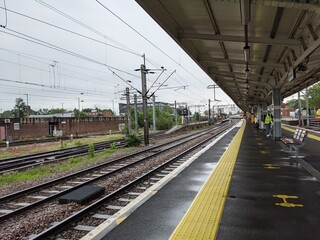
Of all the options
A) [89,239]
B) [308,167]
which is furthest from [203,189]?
[308,167]

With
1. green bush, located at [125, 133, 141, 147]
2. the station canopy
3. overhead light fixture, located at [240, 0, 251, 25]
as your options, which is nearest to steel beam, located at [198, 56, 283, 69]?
the station canopy

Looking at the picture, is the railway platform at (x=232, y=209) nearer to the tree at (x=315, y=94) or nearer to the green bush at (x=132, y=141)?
the green bush at (x=132, y=141)

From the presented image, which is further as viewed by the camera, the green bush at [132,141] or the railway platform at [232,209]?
the green bush at [132,141]

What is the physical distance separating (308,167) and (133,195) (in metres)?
5.37

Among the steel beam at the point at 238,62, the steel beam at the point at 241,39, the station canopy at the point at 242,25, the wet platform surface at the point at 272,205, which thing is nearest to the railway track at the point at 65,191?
the wet platform surface at the point at 272,205

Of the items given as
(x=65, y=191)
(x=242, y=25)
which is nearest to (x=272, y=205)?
(x=242, y=25)

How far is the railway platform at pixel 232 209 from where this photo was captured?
15.2 feet

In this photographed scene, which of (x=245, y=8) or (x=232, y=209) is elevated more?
(x=245, y=8)

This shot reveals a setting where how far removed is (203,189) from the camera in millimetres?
7238

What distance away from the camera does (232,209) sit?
18.6 feet

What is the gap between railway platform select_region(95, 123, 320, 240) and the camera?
4.63 metres

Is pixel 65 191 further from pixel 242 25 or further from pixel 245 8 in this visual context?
pixel 242 25

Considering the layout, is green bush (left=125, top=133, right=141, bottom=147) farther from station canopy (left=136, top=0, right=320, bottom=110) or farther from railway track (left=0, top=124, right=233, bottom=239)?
station canopy (left=136, top=0, right=320, bottom=110)

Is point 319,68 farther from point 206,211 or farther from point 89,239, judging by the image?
point 89,239
